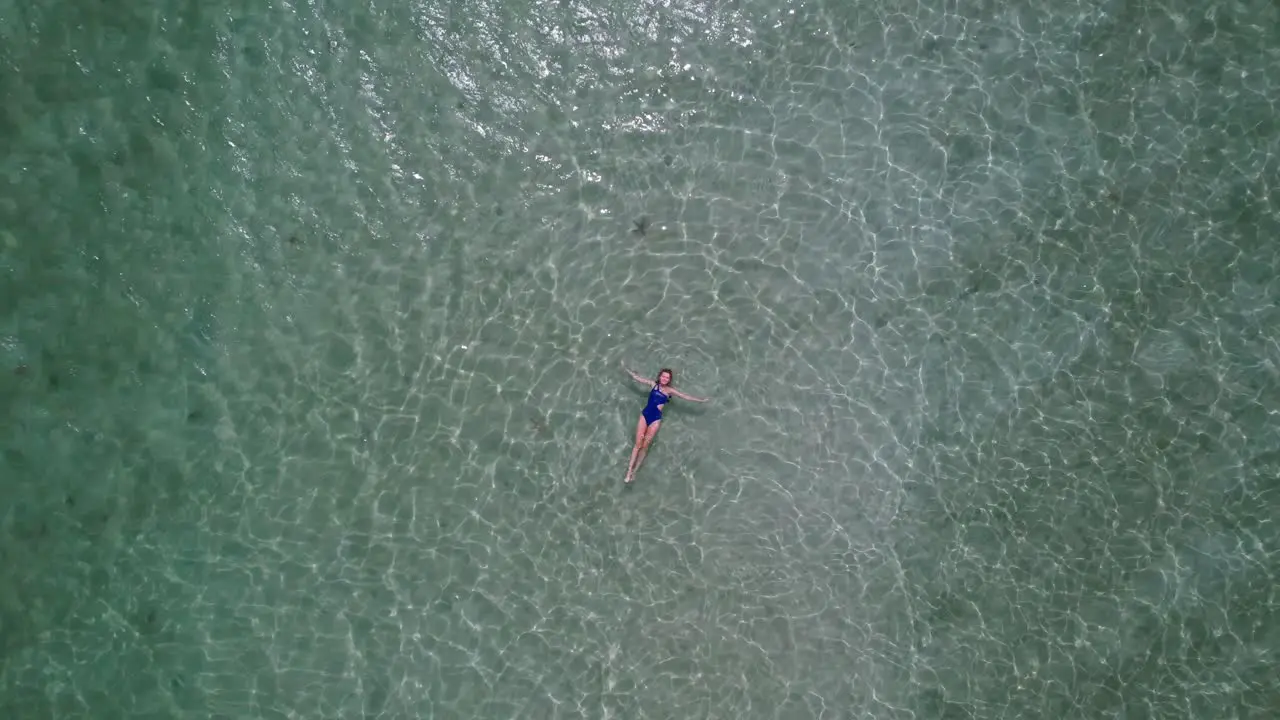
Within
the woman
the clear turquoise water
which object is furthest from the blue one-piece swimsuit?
the clear turquoise water

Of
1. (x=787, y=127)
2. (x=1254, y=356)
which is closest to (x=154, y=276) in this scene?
(x=787, y=127)

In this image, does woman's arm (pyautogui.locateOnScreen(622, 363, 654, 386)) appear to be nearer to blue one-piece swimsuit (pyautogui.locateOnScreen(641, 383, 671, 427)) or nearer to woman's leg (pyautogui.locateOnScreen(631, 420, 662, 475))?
blue one-piece swimsuit (pyautogui.locateOnScreen(641, 383, 671, 427))

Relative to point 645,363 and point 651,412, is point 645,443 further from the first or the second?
point 645,363

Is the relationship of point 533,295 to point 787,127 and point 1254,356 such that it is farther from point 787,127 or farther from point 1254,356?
point 1254,356

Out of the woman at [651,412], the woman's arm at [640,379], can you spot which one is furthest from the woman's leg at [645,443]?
the woman's arm at [640,379]

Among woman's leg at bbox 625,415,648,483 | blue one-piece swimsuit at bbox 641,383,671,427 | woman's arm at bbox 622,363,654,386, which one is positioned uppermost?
woman's arm at bbox 622,363,654,386

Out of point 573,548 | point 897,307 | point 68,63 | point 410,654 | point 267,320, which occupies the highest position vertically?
point 68,63
